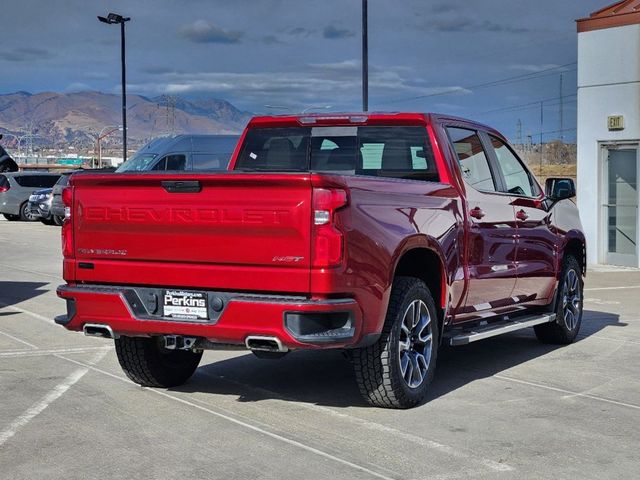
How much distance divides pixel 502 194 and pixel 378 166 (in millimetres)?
1202

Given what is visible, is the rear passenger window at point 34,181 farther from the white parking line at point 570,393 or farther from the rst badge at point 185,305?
the rst badge at point 185,305

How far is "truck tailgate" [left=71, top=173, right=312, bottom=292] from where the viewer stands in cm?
600

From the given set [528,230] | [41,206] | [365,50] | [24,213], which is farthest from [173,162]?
[528,230]

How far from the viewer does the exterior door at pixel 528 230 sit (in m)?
8.77

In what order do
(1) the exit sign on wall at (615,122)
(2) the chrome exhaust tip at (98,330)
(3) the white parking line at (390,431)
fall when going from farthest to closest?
(1) the exit sign on wall at (615,122) < (2) the chrome exhaust tip at (98,330) < (3) the white parking line at (390,431)

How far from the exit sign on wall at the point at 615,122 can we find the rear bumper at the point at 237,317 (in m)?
14.3

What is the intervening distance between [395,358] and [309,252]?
3.60 feet

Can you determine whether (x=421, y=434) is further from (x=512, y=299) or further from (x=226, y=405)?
(x=512, y=299)

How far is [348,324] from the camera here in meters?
6.13

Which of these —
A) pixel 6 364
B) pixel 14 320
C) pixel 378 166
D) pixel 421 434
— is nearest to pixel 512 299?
pixel 378 166

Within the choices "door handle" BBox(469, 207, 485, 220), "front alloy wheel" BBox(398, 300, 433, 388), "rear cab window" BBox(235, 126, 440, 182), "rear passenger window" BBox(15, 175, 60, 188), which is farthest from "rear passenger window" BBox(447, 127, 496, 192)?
"rear passenger window" BBox(15, 175, 60, 188)

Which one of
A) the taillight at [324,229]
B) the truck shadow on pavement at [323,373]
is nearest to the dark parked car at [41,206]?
the truck shadow on pavement at [323,373]

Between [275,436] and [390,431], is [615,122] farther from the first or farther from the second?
[275,436]

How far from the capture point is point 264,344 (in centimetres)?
614
